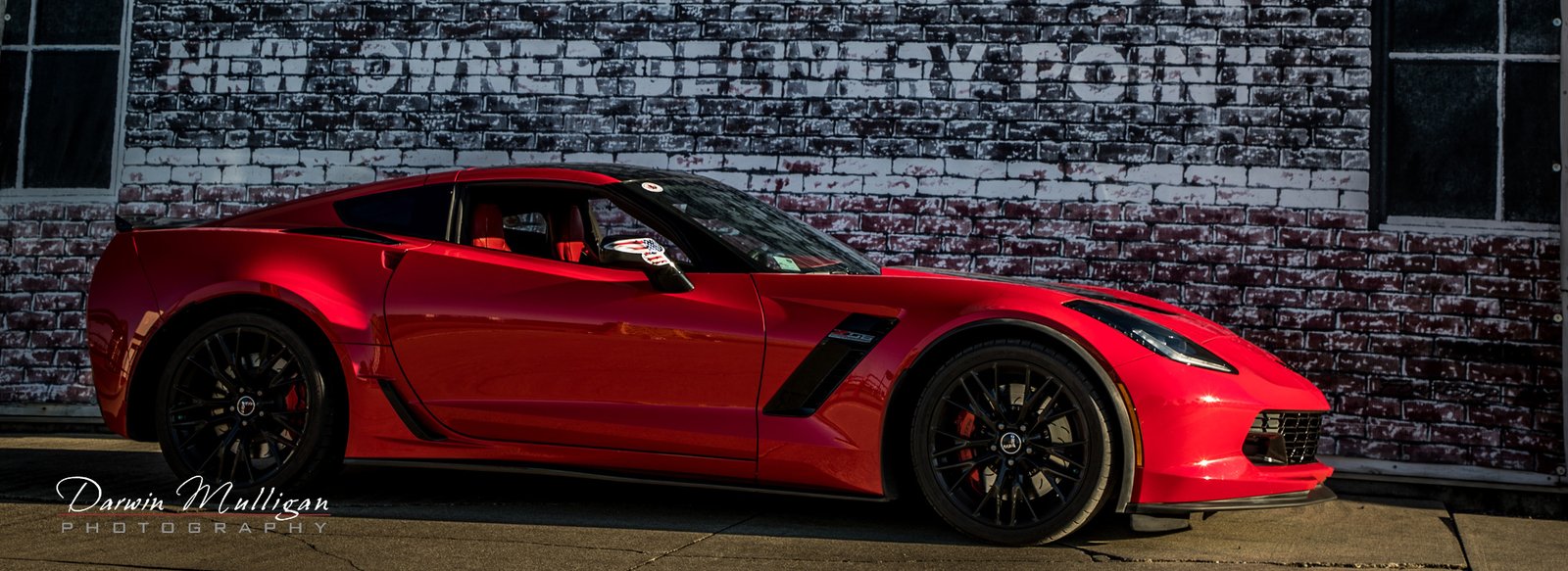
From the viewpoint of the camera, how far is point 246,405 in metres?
5.13

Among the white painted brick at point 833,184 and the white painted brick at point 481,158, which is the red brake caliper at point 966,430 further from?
the white painted brick at point 481,158

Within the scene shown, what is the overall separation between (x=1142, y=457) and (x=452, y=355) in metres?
2.22

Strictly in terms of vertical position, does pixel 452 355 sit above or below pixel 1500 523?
above

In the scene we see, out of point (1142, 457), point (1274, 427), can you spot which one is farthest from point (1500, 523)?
point (1142, 457)

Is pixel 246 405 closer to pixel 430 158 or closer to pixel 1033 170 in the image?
pixel 430 158

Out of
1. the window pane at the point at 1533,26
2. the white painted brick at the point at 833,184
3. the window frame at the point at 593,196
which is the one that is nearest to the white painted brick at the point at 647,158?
the white painted brick at the point at 833,184

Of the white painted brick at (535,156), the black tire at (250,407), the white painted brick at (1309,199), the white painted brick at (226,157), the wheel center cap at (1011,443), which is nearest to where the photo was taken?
the wheel center cap at (1011,443)

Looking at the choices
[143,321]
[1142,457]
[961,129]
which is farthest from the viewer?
[961,129]

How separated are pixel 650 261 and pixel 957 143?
336 cm

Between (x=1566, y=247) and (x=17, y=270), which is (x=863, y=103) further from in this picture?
(x=17, y=270)

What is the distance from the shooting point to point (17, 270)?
8.46 meters

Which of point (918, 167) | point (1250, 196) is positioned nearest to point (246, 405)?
point (918, 167)

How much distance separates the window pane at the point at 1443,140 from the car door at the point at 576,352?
4.27 meters

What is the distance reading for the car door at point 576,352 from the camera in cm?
458
